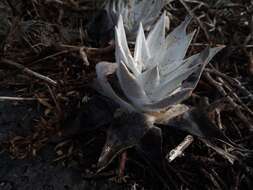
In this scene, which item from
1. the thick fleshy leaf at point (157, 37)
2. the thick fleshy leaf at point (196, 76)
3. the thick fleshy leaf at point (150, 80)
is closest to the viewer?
the thick fleshy leaf at point (150, 80)

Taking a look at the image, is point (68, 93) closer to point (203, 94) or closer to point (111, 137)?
point (111, 137)

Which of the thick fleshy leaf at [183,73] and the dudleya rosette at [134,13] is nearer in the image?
the thick fleshy leaf at [183,73]

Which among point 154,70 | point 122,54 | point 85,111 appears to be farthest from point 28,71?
point 154,70

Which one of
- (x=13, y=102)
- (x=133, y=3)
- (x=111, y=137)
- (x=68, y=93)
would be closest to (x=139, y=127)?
(x=111, y=137)

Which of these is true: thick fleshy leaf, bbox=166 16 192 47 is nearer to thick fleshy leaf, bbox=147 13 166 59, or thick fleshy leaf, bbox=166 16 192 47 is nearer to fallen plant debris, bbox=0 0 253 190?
thick fleshy leaf, bbox=147 13 166 59

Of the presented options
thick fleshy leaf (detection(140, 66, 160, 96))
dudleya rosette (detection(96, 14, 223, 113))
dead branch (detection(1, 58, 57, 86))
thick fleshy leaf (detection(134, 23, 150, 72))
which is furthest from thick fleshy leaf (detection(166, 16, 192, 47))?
dead branch (detection(1, 58, 57, 86))

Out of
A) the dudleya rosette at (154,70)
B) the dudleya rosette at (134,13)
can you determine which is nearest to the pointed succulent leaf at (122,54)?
the dudleya rosette at (154,70)

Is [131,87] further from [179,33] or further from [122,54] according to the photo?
[179,33]

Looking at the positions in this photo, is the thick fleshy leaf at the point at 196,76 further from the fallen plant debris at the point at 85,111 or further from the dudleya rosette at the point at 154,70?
the fallen plant debris at the point at 85,111
